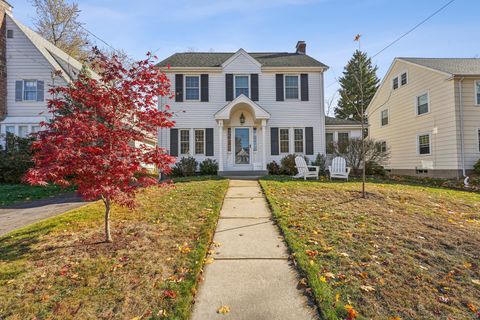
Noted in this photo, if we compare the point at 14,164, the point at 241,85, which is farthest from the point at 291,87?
the point at 14,164

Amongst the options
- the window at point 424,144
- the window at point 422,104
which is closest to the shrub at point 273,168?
the window at point 424,144

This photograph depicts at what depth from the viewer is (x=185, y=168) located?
12.9 m

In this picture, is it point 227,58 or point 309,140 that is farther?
point 227,58

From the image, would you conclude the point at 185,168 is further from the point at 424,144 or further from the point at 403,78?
the point at 403,78

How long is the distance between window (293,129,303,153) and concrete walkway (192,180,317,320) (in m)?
9.17

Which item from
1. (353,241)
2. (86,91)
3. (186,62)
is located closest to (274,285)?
(353,241)

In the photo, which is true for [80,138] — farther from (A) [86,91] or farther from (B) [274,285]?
(B) [274,285]

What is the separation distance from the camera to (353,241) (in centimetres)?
406

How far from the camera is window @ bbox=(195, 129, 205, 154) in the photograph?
13508 mm

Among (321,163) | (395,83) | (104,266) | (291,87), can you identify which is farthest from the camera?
(395,83)

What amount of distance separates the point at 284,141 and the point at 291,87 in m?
3.03

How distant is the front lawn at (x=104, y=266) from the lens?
8.42 feet

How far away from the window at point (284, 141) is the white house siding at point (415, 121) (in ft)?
16.6

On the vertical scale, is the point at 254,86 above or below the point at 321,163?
above
